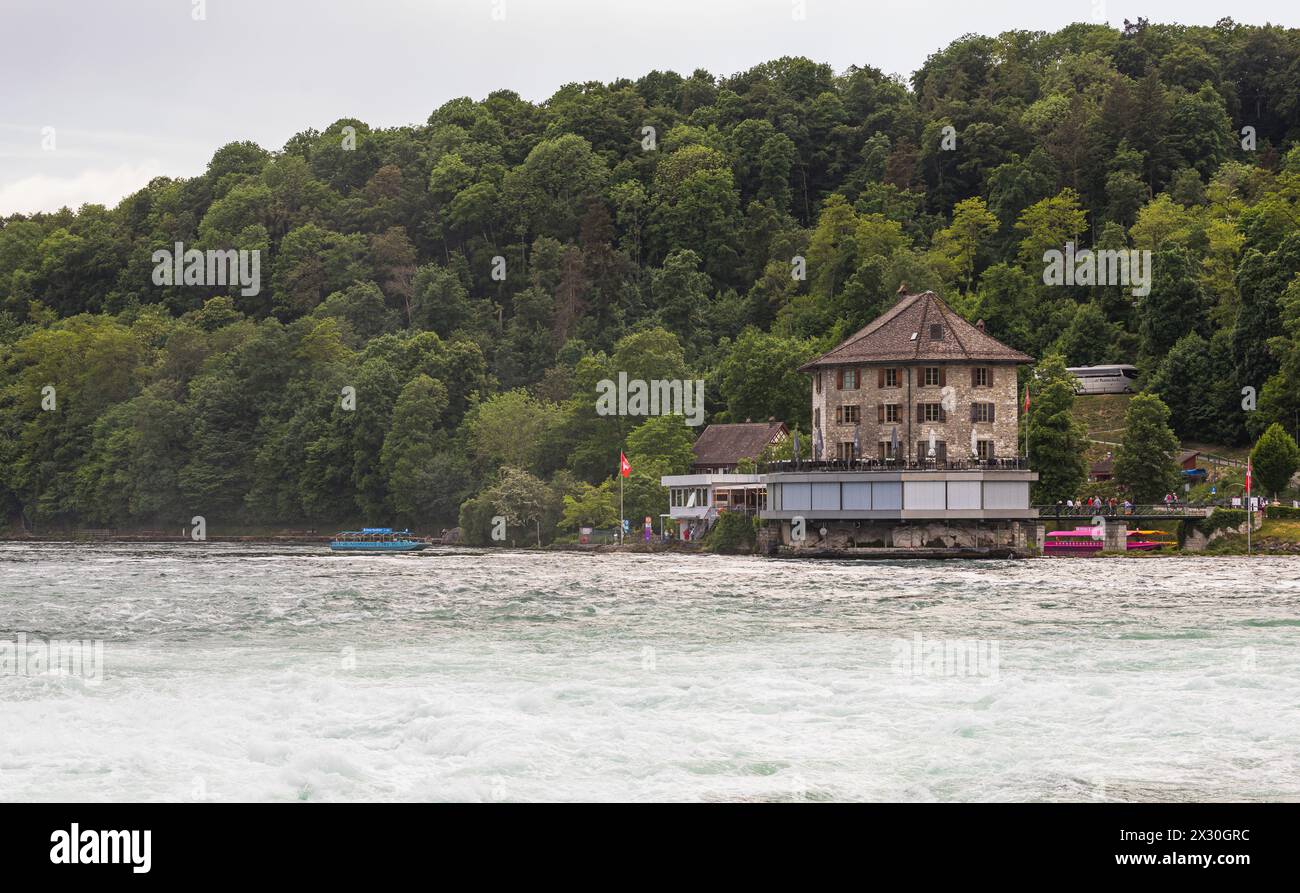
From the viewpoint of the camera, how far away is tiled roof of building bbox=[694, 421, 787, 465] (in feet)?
377

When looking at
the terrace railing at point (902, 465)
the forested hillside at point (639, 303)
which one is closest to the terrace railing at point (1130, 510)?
the terrace railing at point (902, 465)

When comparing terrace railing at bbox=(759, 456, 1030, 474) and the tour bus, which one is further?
the tour bus


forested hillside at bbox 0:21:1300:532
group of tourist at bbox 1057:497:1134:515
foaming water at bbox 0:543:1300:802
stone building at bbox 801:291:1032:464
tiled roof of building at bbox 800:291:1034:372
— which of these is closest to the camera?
foaming water at bbox 0:543:1300:802

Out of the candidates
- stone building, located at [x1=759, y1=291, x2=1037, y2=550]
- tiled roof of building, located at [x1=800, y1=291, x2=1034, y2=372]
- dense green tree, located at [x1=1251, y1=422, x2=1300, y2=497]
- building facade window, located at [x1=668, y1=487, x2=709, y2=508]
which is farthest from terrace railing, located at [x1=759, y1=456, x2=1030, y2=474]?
building facade window, located at [x1=668, y1=487, x2=709, y2=508]

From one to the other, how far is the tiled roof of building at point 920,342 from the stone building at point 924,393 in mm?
60

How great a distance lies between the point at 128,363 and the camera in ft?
555

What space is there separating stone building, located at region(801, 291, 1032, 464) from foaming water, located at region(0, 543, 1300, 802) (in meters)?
49.7

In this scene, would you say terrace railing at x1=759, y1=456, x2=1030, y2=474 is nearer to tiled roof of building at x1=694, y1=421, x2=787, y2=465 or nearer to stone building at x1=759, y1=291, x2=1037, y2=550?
stone building at x1=759, y1=291, x2=1037, y2=550

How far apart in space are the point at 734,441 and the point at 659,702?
94.3 m

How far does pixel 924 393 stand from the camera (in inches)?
3802

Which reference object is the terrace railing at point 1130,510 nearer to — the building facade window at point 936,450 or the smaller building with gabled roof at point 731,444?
the building facade window at point 936,450

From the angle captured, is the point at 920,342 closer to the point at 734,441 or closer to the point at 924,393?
the point at 924,393

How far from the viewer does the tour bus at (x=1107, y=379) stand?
123 metres
